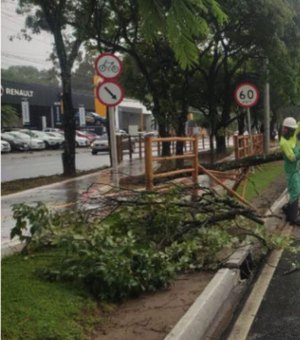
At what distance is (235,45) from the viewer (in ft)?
79.9

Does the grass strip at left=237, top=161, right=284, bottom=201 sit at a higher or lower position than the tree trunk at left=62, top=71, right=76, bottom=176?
lower

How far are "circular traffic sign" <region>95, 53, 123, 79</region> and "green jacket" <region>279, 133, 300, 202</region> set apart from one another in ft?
10.6

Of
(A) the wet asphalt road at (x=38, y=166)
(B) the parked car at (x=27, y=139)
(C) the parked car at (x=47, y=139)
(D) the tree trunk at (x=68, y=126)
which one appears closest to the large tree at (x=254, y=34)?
(D) the tree trunk at (x=68, y=126)

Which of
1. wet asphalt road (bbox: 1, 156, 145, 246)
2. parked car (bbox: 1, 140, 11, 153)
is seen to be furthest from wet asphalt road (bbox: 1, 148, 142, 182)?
wet asphalt road (bbox: 1, 156, 145, 246)

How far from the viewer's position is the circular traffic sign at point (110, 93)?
1133 centimetres

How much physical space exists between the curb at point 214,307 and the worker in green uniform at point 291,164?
317 cm

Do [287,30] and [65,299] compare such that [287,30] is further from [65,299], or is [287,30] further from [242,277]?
[65,299]

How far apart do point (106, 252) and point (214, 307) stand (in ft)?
3.70

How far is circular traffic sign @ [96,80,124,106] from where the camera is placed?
11.3 meters

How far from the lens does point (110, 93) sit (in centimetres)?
1139

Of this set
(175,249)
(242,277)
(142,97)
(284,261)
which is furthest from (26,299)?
(142,97)

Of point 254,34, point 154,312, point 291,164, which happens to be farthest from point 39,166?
point 154,312

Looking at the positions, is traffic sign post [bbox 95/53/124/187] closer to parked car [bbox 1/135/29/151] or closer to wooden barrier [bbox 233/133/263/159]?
wooden barrier [bbox 233/133/263/159]

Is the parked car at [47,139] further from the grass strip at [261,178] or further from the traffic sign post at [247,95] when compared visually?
the traffic sign post at [247,95]
